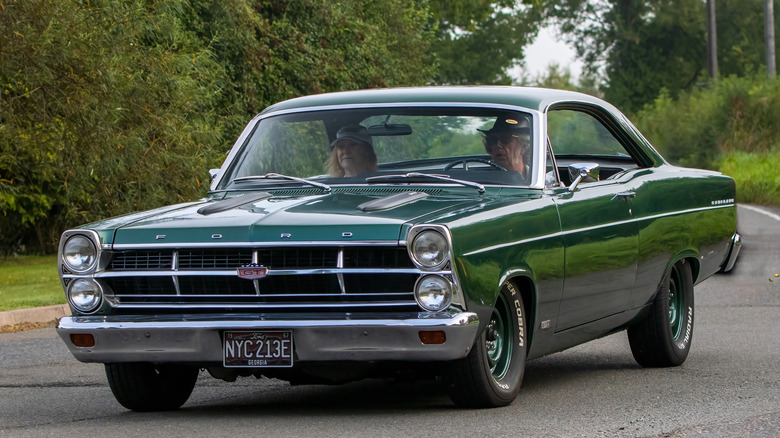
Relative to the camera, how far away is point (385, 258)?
19.0 ft

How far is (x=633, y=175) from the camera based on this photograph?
809cm

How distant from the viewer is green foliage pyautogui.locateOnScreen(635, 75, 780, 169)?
44875 mm

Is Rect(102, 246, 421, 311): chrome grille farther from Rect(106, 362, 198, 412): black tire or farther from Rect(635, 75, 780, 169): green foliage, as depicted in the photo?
Rect(635, 75, 780, 169): green foliage

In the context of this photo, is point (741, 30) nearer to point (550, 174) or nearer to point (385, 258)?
point (550, 174)

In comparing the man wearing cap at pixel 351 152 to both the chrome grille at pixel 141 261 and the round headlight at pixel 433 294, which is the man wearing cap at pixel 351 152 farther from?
the round headlight at pixel 433 294

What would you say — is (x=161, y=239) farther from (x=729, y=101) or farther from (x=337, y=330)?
(x=729, y=101)

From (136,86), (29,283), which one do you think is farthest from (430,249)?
(136,86)

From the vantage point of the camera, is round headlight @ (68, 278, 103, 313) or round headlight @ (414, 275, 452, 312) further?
round headlight @ (68, 278, 103, 313)

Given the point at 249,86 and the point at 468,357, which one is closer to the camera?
the point at 468,357

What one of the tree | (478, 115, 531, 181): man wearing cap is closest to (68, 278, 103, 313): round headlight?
(478, 115, 531, 181): man wearing cap

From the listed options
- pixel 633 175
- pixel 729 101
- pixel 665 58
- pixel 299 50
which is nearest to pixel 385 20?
pixel 299 50

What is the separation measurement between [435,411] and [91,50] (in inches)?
429

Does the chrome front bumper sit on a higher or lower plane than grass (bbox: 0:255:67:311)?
higher

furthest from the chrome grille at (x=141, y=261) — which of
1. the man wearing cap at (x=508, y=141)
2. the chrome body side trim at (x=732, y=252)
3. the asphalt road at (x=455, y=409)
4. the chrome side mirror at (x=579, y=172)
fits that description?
the chrome body side trim at (x=732, y=252)
